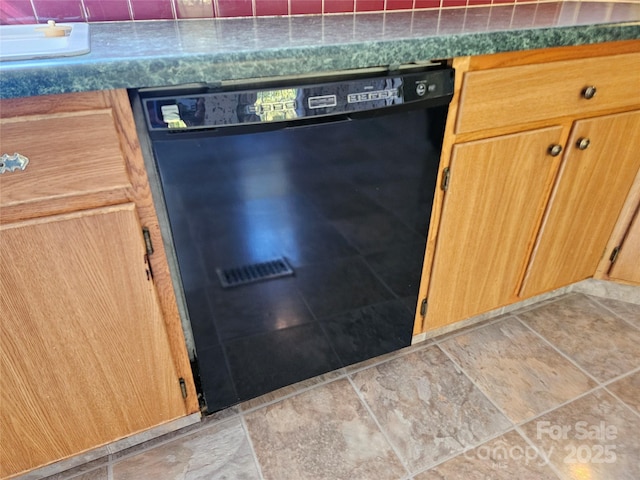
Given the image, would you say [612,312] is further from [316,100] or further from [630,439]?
[316,100]

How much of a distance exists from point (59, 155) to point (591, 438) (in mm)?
1460

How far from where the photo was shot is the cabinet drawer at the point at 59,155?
0.73 m

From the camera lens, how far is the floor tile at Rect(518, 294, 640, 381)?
1.44 m

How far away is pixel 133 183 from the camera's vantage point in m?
0.85

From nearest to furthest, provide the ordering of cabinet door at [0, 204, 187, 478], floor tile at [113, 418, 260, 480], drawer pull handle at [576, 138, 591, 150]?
cabinet door at [0, 204, 187, 478]
floor tile at [113, 418, 260, 480]
drawer pull handle at [576, 138, 591, 150]

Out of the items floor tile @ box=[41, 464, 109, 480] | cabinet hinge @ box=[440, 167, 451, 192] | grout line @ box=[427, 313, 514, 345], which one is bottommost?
floor tile @ box=[41, 464, 109, 480]

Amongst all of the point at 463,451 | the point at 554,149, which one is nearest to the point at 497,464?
the point at 463,451

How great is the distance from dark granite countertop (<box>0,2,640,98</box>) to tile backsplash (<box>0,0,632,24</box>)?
0.05 m

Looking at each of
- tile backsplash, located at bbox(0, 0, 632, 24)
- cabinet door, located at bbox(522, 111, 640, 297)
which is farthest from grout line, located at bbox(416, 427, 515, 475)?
tile backsplash, located at bbox(0, 0, 632, 24)

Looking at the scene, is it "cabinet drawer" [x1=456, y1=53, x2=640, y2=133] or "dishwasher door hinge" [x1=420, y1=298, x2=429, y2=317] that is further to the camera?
"dishwasher door hinge" [x1=420, y1=298, x2=429, y2=317]

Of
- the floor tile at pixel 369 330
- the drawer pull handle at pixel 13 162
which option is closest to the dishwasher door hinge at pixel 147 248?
the drawer pull handle at pixel 13 162

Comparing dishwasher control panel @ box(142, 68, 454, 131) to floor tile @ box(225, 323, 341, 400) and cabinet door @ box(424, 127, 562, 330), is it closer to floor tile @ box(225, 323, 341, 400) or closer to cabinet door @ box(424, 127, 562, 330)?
cabinet door @ box(424, 127, 562, 330)

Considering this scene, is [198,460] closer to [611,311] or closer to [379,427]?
[379,427]

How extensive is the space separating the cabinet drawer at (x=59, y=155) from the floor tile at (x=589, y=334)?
58.5 inches
